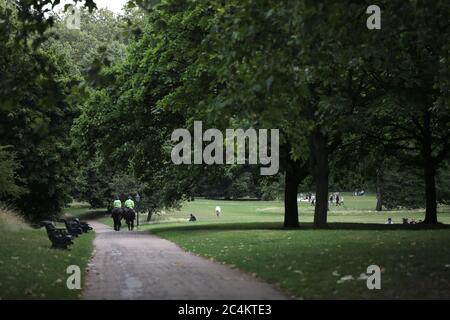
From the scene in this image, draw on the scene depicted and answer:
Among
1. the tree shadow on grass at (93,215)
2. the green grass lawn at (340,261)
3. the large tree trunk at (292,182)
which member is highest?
the large tree trunk at (292,182)

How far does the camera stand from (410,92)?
2498 cm

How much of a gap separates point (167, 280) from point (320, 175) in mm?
17375

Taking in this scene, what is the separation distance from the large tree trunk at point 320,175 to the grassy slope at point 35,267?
39.7 feet

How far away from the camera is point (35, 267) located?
12.2 metres

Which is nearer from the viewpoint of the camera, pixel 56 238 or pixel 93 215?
pixel 56 238

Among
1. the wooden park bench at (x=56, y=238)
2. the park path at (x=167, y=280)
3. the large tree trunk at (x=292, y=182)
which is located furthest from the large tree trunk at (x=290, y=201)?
the wooden park bench at (x=56, y=238)

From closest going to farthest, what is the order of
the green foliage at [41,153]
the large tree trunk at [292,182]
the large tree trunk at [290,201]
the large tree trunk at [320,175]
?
the large tree trunk at [320,175], the large tree trunk at [292,182], the large tree trunk at [290,201], the green foliage at [41,153]

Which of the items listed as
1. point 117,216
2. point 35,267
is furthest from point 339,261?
point 117,216

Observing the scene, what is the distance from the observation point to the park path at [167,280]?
9367 millimetres

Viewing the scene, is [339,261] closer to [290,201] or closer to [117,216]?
[290,201]

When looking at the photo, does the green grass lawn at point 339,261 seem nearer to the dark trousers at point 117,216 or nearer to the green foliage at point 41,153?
the dark trousers at point 117,216

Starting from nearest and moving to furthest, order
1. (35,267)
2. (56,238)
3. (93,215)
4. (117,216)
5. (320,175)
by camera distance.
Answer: (35,267)
(56,238)
(320,175)
(117,216)
(93,215)

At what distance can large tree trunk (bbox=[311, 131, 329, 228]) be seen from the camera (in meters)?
27.0

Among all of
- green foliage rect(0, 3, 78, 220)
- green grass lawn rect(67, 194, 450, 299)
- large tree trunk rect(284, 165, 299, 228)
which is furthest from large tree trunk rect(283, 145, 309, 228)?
green foliage rect(0, 3, 78, 220)
